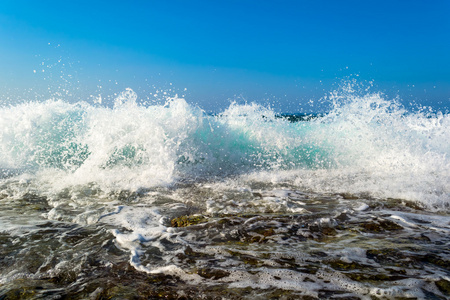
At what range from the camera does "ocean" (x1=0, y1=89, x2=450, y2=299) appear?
2404mm

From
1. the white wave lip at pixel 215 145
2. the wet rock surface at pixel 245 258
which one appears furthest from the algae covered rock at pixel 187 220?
the white wave lip at pixel 215 145

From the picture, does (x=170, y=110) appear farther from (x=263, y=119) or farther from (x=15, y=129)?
(x=15, y=129)

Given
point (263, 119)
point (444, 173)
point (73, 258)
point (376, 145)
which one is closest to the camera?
point (73, 258)

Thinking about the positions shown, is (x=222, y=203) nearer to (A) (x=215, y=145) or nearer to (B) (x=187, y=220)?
(B) (x=187, y=220)

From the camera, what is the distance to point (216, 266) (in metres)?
2.65

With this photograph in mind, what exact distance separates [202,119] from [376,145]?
4703 millimetres

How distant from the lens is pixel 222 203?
4859 mm

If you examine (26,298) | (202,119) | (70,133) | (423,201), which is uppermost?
(202,119)

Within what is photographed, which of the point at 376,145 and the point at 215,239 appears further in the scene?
the point at 376,145

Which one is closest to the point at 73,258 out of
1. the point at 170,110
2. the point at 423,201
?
the point at 423,201

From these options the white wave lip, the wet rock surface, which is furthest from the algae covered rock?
the white wave lip

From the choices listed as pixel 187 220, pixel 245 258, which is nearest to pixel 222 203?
pixel 187 220

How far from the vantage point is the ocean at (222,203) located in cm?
240

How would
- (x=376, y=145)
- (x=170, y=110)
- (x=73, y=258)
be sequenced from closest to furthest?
(x=73, y=258) < (x=376, y=145) < (x=170, y=110)
